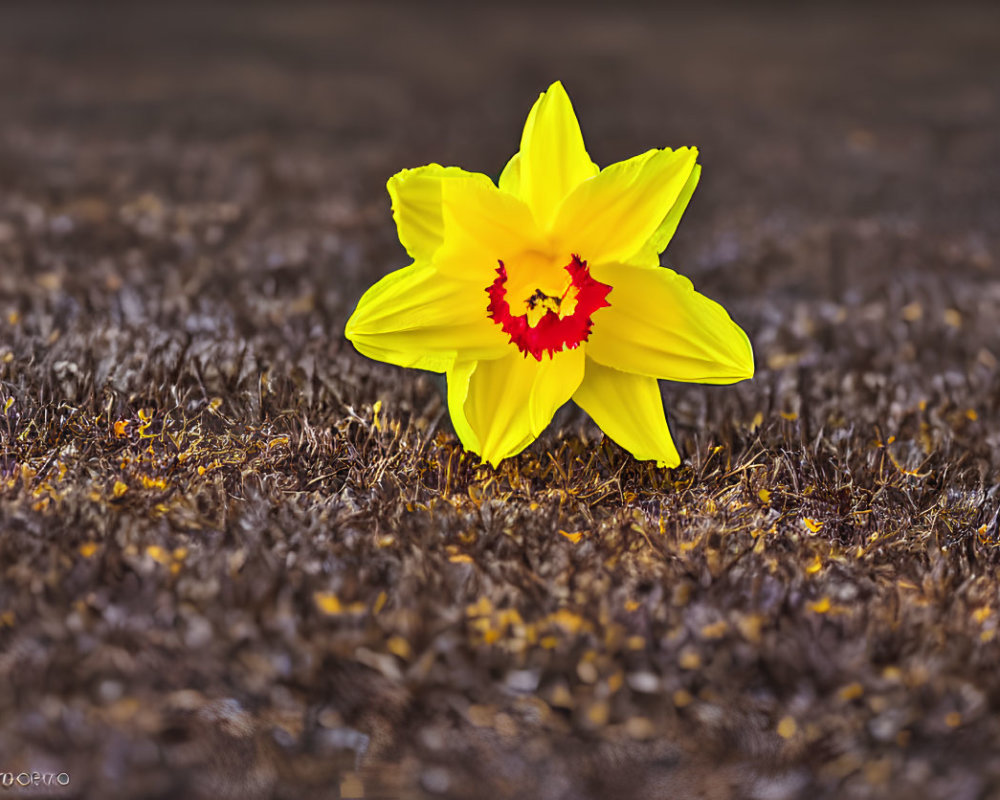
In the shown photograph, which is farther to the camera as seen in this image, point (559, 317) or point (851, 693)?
point (559, 317)

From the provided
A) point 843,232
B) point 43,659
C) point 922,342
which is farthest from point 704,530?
point 843,232

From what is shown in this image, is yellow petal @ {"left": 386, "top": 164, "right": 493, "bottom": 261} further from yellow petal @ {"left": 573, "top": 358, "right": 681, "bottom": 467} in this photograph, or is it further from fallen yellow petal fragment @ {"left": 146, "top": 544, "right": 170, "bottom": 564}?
fallen yellow petal fragment @ {"left": 146, "top": 544, "right": 170, "bottom": 564}

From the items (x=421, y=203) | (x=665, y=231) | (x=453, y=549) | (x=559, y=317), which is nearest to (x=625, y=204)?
(x=665, y=231)

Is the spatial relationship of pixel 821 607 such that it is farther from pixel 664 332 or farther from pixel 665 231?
pixel 665 231

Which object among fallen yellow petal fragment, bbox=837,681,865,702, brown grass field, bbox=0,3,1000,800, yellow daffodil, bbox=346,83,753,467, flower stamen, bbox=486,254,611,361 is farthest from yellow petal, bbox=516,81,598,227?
fallen yellow petal fragment, bbox=837,681,865,702

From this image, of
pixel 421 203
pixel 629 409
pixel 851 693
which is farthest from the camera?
pixel 629 409

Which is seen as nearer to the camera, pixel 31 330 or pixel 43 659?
pixel 43 659

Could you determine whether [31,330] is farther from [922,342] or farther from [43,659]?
[922,342]
